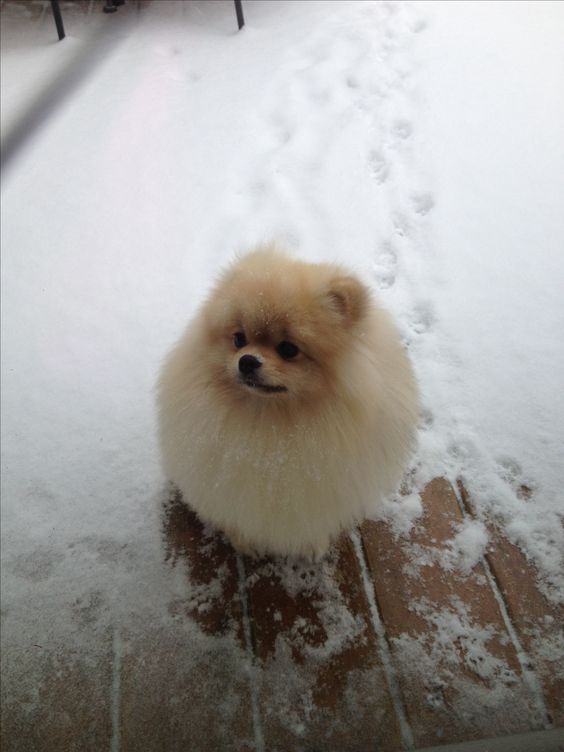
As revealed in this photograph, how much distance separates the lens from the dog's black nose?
0.88 meters

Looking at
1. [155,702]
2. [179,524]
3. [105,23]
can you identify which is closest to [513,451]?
[179,524]

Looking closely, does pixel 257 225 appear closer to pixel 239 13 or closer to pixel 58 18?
pixel 239 13

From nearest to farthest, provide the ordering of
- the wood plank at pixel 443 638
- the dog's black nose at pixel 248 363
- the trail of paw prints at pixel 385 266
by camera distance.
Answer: the dog's black nose at pixel 248 363
the wood plank at pixel 443 638
the trail of paw prints at pixel 385 266

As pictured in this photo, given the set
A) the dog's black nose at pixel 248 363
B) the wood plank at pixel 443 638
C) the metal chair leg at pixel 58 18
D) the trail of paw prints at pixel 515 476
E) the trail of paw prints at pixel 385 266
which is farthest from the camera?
the metal chair leg at pixel 58 18

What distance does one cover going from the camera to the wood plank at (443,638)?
1.01m

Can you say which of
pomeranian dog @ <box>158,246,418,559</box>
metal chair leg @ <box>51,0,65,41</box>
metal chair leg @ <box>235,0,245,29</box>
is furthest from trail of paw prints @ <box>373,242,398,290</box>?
metal chair leg @ <box>51,0,65,41</box>

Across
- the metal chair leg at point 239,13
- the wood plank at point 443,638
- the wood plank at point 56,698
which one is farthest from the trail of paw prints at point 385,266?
the metal chair leg at point 239,13

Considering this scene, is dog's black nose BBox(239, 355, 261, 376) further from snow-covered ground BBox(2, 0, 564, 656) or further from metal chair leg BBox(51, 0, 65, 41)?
metal chair leg BBox(51, 0, 65, 41)

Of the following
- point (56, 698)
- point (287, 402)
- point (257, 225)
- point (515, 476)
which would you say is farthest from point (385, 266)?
point (56, 698)

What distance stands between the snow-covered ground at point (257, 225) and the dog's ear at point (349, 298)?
1.93 ft

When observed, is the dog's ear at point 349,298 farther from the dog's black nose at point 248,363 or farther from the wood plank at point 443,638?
the wood plank at point 443,638

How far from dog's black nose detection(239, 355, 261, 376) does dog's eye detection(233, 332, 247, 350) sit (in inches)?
2.9

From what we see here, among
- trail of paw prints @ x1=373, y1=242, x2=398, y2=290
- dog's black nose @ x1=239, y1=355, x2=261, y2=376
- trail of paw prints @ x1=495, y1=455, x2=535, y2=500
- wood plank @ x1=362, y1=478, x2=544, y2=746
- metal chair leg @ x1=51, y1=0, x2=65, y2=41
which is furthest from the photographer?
metal chair leg @ x1=51, y1=0, x2=65, y2=41

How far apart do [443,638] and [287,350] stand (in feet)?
2.38
